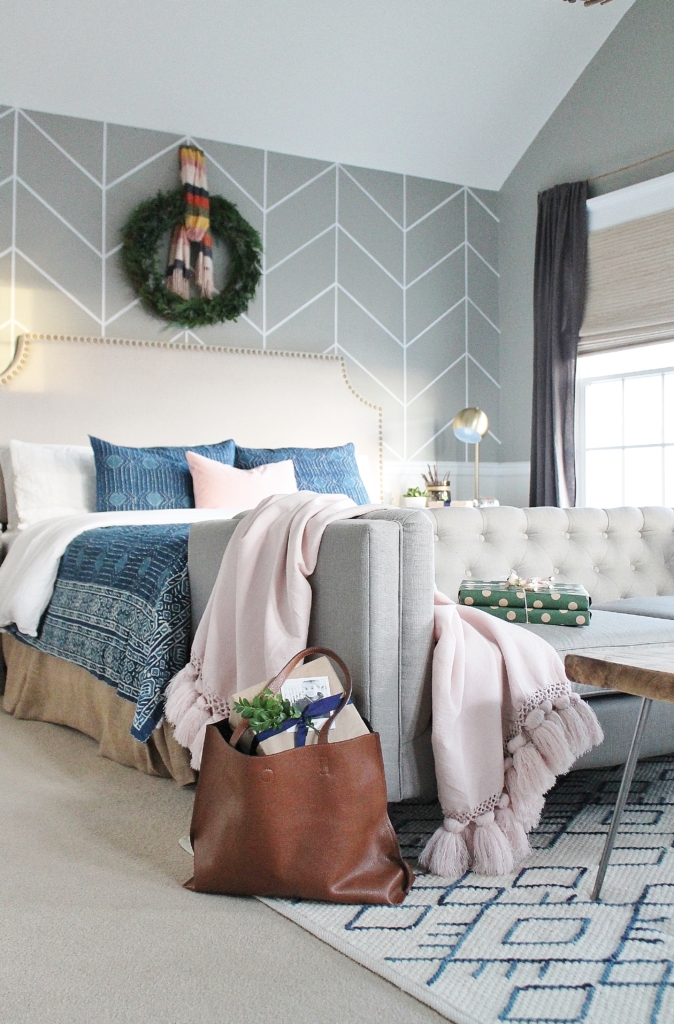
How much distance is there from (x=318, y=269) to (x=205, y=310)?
0.78 metres

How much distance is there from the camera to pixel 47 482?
400 cm

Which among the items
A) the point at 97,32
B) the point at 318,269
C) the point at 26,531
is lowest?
the point at 26,531

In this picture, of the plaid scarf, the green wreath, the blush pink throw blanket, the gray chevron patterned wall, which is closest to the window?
the gray chevron patterned wall

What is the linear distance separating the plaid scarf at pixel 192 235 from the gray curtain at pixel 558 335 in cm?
184

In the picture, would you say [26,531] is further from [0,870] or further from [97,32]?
[97,32]

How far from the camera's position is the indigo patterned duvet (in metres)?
2.38

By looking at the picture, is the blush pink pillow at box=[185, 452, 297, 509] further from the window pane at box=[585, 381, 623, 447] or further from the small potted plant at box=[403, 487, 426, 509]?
the window pane at box=[585, 381, 623, 447]

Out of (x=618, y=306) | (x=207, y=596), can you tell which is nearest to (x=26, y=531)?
(x=207, y=596)

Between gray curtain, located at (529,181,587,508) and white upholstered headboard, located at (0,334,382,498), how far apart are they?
90cm

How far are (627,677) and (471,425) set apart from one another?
3.63 metres

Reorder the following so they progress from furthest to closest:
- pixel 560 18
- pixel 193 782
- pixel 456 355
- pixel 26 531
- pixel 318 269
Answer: pixel 456 355
pixel 318 269
pixel 560 18
pixel 26 531
pixel 193 782

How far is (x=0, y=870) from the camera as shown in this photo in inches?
74.5

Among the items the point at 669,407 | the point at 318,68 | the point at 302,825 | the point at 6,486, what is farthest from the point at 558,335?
the point at 302,825

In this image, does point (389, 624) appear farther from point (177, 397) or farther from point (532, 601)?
point (177, 397)
